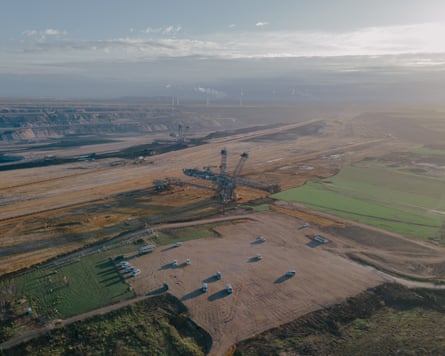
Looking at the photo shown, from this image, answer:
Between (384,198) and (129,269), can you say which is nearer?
(129,269)

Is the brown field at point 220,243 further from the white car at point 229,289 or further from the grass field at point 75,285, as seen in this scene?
the grass field at point 75,285

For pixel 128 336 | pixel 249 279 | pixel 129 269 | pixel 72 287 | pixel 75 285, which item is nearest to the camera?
pixel 128 336

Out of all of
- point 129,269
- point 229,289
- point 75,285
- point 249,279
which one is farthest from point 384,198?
point 75,285

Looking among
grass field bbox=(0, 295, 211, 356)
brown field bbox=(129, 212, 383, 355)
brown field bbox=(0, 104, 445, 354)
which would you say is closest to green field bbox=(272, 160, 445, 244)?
brown field bbox=(0, 104, 445, 354)

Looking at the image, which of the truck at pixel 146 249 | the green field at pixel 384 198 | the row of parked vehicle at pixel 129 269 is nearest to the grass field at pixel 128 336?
the row of parked vehicle at pixel 129 269

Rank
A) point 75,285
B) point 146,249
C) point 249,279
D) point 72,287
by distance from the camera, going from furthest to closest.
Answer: point 146,249 < point 249,279 < point 75,285 < point 72,287

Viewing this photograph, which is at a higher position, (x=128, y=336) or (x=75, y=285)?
(x=75, y=285)

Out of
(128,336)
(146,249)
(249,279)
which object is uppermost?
(146,249)

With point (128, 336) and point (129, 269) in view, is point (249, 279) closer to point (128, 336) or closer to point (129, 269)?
point (129, 269)

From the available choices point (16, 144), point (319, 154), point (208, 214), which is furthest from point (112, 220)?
point (16, 144)
